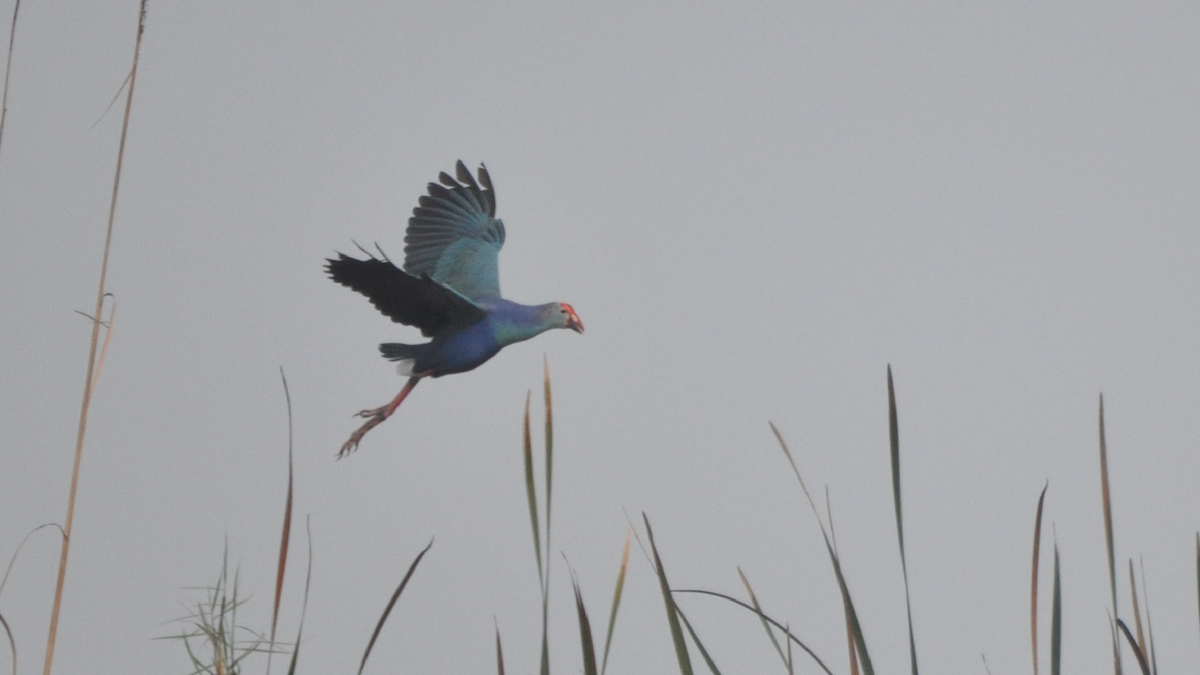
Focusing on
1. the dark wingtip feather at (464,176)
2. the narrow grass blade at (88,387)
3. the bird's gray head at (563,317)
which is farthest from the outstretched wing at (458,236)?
the narrow grass blade at (88,387)

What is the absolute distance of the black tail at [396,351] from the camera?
7320mm

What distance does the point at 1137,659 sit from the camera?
2180 mm

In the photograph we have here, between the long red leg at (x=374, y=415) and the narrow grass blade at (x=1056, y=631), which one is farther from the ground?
the long red leg at (x=374, y=415)

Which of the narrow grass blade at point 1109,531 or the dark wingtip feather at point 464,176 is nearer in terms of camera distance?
the narrow grass blade at point 1109,531

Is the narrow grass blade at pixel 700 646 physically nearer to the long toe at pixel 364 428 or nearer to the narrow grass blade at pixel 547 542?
the narrow grass blade at pixel 547 542

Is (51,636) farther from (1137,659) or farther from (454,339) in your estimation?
(454,339)

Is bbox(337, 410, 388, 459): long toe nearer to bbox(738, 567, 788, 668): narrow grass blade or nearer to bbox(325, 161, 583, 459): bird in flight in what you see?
bbox(325, 161, 583, 459): bird in flight

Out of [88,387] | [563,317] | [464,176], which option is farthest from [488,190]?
[88,387]

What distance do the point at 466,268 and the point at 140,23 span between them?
21.8ft

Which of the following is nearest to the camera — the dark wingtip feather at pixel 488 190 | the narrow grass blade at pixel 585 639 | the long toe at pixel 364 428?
the narrow grass blade at pixel 585 639

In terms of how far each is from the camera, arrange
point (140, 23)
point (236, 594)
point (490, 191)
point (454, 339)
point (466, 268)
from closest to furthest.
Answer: point (140, 23)
point (236, 594)
point (454, 339)
point (466, 268)
point (490, 191)

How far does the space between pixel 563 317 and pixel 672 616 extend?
5887 mm

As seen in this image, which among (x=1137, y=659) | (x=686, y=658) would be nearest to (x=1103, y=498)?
(x=1137, y=659)

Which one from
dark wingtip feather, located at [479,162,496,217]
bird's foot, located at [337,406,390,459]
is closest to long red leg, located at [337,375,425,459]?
bird's foot, located at [337,406,390,459]
